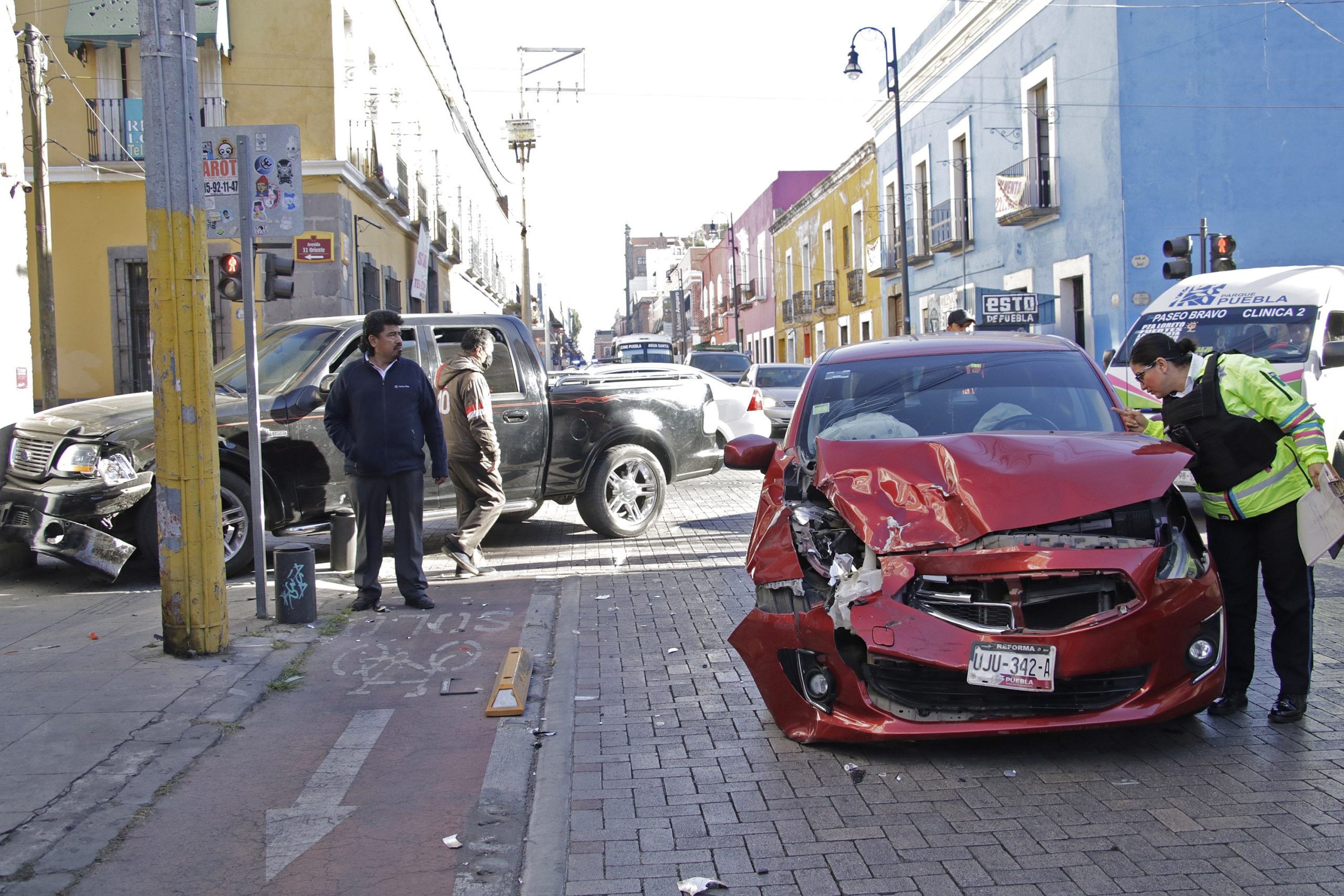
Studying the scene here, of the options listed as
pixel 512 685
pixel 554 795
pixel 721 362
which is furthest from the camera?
pixel 721 362

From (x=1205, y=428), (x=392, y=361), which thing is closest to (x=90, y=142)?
(x=392, y=361)

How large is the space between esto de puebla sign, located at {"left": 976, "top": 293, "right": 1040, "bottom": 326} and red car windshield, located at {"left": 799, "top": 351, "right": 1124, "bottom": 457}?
16.4m

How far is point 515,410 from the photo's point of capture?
9562 millimetres

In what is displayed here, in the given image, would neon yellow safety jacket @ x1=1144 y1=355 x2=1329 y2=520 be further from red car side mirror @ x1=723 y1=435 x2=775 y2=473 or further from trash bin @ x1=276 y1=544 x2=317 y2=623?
trash bin @ x1=276 y1=544 x2=317 y2=623

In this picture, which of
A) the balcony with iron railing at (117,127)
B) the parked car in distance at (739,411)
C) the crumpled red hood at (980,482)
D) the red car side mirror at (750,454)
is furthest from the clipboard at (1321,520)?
the balcony with iron railing at (117,127)

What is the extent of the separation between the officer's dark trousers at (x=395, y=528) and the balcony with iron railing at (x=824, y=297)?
34.7 meters

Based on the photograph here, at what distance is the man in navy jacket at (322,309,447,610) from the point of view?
7.20m

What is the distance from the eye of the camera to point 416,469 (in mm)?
7305

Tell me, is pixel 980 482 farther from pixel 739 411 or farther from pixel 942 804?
pixel 739 411

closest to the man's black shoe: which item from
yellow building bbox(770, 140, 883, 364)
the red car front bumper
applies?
the red car front bumper

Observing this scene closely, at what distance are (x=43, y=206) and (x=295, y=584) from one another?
1214 cm

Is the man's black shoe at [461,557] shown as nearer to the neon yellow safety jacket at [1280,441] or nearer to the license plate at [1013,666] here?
the license plate at [1013,666]

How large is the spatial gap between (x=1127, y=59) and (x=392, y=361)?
16.7 meters

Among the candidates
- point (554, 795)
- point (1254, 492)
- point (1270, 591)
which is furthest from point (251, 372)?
point (1270, 591)
